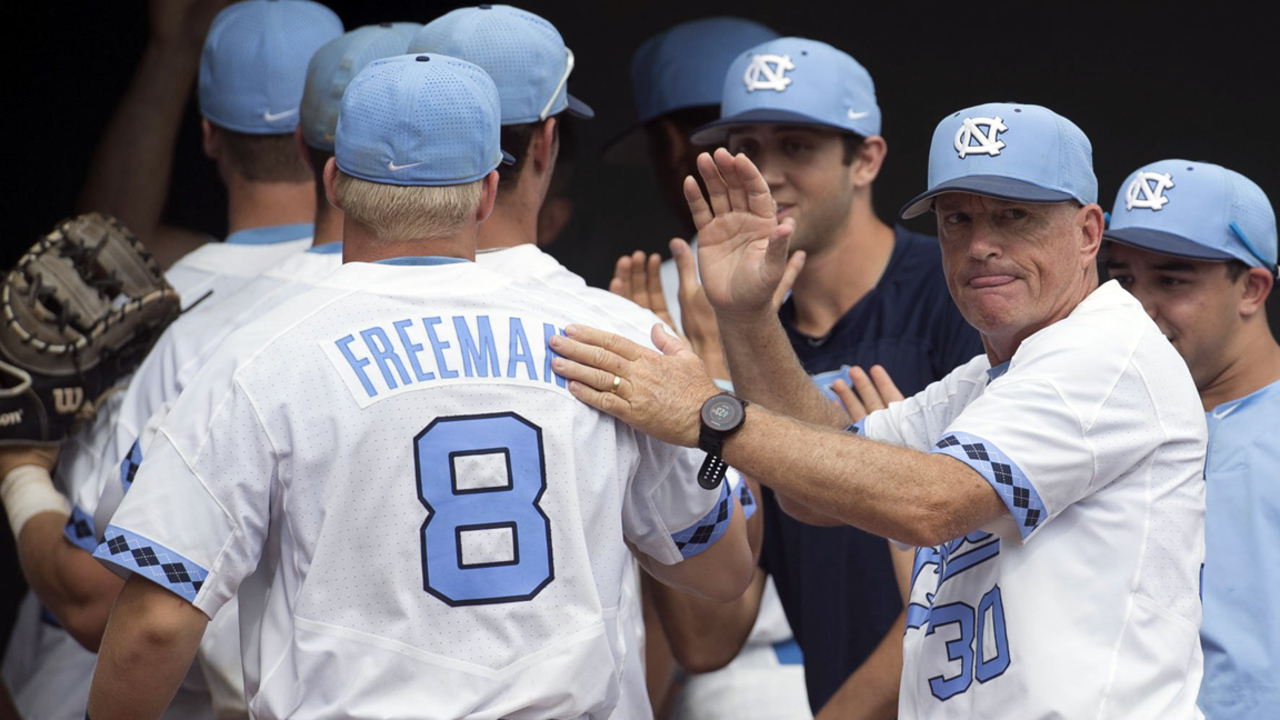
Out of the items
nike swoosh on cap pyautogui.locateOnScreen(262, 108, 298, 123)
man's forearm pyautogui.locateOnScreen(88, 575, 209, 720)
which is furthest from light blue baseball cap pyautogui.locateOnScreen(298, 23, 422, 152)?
man's forearm pyautogui.locateOnScreen(88, 575, 209, 720)

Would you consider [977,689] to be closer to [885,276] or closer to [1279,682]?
[1279,682]

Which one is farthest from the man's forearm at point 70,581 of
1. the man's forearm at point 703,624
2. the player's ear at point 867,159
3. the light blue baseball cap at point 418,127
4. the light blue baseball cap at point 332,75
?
the player's ear at point 867,159

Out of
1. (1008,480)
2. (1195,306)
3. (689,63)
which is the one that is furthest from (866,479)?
(689,63)

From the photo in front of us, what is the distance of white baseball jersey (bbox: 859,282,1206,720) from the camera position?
6.16 ft

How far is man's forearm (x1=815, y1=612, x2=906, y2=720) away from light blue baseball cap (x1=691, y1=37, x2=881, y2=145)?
1008 mm

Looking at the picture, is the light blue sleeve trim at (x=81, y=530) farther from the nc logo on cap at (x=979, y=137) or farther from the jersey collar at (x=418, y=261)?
the nc logo on cap at (x=979, y=137)

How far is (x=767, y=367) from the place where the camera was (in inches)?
94.3

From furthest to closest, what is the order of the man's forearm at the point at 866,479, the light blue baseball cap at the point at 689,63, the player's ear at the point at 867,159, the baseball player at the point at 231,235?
the light blue baseball cap at the point at 689,63, the player's ear at the point at 867,159, the baseball player at the point at 231,235, the man's forearm at the point at 866,479

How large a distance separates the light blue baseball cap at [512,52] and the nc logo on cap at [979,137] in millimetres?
610

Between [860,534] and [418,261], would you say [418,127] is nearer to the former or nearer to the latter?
[418,261]

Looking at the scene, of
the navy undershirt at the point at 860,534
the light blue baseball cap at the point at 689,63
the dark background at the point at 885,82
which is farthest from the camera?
the dark background at the point at 885,82

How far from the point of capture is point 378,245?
6.27ft

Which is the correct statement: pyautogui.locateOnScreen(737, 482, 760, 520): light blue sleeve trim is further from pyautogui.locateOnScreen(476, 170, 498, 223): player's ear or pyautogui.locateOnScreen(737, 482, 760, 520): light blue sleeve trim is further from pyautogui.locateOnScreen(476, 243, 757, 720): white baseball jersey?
pyautogui.locateOnScreen(476, 170, 498, 223): player's ear

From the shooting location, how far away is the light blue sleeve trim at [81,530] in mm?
2398
